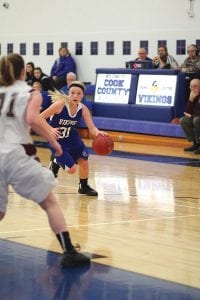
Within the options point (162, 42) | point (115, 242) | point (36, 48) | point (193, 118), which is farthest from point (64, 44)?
point (115, 242)

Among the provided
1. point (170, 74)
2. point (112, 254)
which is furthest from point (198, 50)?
point (112, 254)

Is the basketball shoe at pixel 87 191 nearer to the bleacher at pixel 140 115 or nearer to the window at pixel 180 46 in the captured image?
the bleacher at pixel 140 115

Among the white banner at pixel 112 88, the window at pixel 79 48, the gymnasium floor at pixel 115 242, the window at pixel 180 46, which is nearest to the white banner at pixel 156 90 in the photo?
the white banner at pixel 112 88

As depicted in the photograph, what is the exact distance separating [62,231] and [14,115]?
3.05ft

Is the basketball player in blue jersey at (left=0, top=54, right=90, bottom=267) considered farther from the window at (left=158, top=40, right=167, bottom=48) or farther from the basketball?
the window at (left=158, top=40, right=167, bottom=48)

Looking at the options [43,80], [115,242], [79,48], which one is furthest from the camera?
[79,48]

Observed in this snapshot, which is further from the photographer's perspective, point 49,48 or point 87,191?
point 49,48

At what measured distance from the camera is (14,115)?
560 cm

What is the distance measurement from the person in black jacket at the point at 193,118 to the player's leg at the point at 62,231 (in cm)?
906

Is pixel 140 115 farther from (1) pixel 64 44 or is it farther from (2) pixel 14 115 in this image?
(2) pixel 14 115

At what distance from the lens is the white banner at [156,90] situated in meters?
16.4

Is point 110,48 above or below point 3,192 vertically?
below

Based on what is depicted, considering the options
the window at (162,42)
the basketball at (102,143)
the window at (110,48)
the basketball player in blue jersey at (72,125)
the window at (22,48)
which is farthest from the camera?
the window at (22,48)

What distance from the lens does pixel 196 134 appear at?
48.4 ft
